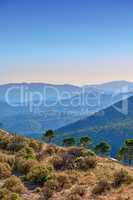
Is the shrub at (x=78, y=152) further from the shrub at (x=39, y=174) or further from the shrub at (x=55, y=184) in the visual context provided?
the shrub at (x=55, y=184)

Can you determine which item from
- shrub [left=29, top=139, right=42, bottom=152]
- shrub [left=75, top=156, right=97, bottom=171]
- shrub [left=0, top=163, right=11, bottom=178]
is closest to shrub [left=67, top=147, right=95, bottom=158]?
shrub [left=75, top=156, right=97, bottom=171]

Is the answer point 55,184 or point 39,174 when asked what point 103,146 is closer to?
point 39,174

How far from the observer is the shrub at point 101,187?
2216 centimetres

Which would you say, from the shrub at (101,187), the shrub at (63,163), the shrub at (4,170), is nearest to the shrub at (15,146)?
the shrub at (63,163)

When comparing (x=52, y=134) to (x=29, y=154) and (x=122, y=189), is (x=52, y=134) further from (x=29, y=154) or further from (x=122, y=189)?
(x=122, y=189)

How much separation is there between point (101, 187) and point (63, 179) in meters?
3.22

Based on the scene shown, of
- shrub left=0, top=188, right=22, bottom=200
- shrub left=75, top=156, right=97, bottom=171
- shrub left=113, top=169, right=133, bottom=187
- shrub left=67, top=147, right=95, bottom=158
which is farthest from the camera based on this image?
shrub left=67, top=147, right=95, bottom=158

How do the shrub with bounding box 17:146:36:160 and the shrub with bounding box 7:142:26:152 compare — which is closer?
the shrub with bounding box 17:146:36:160

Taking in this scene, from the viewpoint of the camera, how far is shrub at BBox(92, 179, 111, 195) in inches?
873


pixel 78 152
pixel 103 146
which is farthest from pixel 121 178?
pixel 103 146

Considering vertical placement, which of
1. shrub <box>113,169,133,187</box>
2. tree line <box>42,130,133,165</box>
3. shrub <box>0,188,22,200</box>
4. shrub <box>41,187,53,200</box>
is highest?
shrub <box>113,169,133,187</box>

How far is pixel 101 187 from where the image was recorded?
22.5 metres

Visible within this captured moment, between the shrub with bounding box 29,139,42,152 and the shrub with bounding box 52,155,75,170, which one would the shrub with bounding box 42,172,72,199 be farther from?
the shrub with bounding box 29,139,42,152

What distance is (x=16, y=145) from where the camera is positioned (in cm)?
3800
